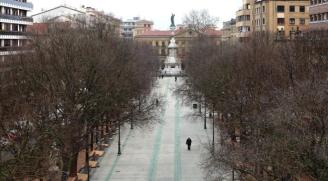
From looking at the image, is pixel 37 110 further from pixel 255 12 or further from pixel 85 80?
pixel 255 12

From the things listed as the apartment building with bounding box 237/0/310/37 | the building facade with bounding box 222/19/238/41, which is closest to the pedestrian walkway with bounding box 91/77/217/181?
the apartment building with bounding box 237/0/310/37

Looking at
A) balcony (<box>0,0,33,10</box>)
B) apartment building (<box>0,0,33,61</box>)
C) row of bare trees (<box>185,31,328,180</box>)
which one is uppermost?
balcony (<box>0,0,33,10</box>)

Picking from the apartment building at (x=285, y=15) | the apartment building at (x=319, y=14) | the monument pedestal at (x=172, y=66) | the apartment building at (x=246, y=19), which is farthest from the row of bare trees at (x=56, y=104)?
the monument pedestal at (x=172, y=66)

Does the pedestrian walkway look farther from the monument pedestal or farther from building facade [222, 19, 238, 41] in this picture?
the monument pedestal

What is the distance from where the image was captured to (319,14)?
59.2m

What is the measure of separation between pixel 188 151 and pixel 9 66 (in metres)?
15.6

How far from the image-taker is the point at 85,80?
113ft

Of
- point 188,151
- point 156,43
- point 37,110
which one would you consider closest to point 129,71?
point 188,151

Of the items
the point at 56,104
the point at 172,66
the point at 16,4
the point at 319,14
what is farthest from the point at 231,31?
the point at 56,104

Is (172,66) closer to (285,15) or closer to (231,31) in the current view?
(231,31)

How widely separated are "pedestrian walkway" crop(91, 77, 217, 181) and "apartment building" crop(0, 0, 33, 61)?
1991 centimetres

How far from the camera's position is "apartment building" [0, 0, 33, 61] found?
6312cm

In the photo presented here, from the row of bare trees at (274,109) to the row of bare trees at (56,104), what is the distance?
24.4 feet

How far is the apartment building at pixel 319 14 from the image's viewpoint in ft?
185
